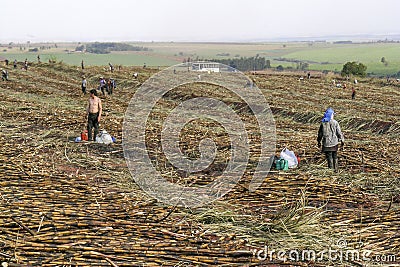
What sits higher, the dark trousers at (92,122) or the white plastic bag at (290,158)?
the dark trousers at (92,122)

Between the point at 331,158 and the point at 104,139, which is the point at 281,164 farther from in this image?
the point at 104,139

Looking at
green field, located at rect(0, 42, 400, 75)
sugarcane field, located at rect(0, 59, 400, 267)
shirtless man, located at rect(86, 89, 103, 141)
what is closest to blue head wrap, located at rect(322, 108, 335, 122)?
sugarcane field, located at rect(0, 59, 400, 267)

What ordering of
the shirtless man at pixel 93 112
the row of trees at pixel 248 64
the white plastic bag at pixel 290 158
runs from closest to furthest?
the white plastic bag at pixel 290 158 → the shirtless man at pixel 93 112 → the row of trees at pixel 248 64

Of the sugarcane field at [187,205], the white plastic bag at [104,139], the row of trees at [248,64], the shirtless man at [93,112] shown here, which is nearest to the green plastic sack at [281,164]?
the sugarcane field at [187,205]

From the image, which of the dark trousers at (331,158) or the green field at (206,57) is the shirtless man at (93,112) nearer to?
the dark trousers at (331,158)

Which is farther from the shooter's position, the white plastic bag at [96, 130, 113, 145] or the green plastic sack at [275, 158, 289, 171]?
the white plastic bag at [96, 130, 113, 145]

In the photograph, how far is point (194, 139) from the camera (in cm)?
1041

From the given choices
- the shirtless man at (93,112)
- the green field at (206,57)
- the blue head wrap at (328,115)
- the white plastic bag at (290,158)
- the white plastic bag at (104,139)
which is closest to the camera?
the blue head wrap at (328,115)

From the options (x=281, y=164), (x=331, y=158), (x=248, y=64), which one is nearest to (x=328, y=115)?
(x=331, y=158)

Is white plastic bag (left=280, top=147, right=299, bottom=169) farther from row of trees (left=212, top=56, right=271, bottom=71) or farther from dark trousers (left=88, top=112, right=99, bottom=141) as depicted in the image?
row of trees (left=212, top=56, right=271, bottom=71)

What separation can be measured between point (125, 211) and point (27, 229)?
1241mm

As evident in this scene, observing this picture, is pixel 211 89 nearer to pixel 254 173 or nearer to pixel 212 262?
pixel 254 173

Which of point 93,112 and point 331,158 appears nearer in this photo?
point 331,158

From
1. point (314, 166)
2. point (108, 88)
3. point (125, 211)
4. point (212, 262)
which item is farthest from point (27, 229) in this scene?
point (108, 88)
